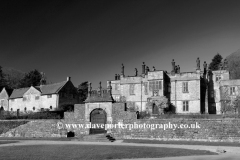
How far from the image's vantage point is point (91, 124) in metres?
29.2

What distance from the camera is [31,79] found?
82000 millimetres

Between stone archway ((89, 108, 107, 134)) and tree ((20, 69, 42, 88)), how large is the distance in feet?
185

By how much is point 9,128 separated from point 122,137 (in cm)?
1450

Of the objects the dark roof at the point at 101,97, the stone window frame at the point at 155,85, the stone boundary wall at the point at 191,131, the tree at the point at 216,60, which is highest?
the tree at the point at 216,60

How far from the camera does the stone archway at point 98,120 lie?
28.8 m

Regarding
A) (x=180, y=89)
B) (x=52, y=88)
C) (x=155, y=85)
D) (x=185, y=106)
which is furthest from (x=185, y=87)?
(x=52, y=88)

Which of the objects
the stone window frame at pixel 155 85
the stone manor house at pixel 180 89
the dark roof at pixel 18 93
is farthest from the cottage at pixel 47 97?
the stone window frame at pixel 155 85

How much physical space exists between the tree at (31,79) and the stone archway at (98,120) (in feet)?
185

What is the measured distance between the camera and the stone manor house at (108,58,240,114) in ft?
142

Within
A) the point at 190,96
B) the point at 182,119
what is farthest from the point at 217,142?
the point at 190,96

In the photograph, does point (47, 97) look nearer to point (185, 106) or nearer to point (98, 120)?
point (98, 120)

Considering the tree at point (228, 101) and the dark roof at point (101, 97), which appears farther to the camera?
the tree at point (228, 101)

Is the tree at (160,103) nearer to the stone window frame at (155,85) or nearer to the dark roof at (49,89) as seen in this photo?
the stone window frame at (155,85)

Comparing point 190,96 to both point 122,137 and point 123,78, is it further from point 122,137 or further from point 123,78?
point 122,137
